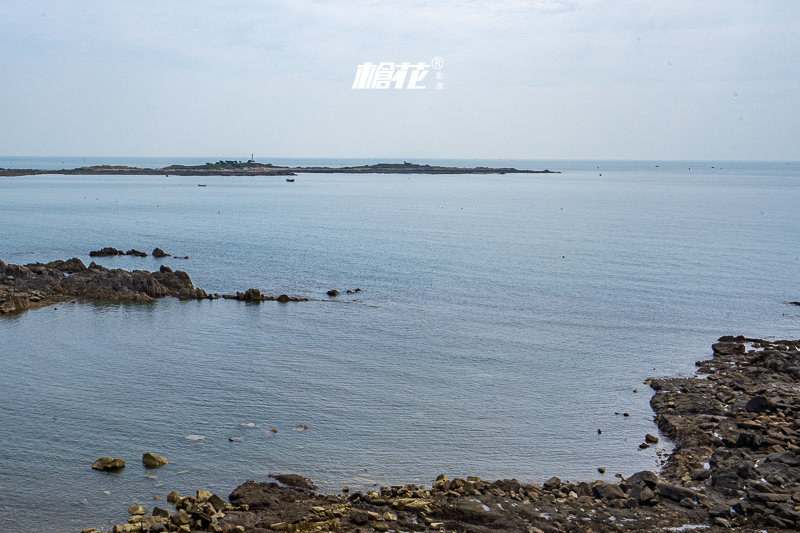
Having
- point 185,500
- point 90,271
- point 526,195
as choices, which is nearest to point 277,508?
point 185,500

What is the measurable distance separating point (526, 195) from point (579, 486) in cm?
16757

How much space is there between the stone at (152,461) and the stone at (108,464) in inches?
29.3

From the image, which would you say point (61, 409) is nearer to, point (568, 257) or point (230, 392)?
point (230, 392)

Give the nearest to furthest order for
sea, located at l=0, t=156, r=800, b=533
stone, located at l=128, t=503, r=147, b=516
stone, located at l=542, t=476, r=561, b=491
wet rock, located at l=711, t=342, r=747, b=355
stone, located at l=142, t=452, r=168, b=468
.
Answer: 1. stone, located at l=128, t=503, r=147, b=516
2. stone, located at l=542, t=476, r=561, b=491
3. stone, located at l=142, t=452, r=168, b=468
4. sea, located at l=0, t=156, r=800, b=533
5. wet rock, located at l=711, t=342, r=747, b=355

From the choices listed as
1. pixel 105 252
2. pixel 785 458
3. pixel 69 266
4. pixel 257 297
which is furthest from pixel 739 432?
A: pixel 105 252

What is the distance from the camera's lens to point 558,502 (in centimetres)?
2127

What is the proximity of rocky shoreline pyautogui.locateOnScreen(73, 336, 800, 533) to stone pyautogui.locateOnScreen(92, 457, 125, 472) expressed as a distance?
3468mm

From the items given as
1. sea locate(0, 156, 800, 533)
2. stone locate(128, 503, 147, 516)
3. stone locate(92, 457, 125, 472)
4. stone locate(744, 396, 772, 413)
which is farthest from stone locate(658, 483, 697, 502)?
stone locate(92, 457, 125, 472)

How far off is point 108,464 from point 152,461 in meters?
1.47

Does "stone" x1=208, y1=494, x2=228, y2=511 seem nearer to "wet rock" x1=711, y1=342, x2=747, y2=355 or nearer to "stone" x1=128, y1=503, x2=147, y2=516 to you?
"stone" x1=128, y1=503, x2=147, y2=516

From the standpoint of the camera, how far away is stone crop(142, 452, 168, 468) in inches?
940

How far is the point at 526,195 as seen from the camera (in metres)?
185

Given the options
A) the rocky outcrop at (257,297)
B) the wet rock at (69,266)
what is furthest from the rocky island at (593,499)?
the wet rock at (69,266)

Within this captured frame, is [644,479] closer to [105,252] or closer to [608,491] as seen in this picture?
[608,491]
